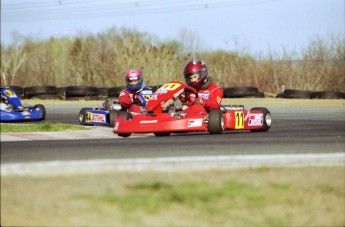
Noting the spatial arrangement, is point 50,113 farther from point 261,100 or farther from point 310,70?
point 310,70

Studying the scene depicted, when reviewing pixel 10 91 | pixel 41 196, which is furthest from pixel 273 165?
pixel 10 91

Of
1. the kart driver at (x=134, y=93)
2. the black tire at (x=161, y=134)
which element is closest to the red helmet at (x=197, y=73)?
the black tire at (x=161, y=134)

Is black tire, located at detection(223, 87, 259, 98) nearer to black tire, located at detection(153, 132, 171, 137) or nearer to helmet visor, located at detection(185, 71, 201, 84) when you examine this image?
helmet visor, located at detection(185, 71, 201, 84)

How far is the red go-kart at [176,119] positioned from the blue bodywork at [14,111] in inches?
163

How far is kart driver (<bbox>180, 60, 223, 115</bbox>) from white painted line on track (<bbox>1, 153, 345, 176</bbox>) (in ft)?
14.1

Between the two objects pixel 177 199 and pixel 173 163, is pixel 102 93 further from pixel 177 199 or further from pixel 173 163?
pixel 177 199

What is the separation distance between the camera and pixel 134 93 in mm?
15602

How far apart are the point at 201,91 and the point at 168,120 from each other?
1440 millimetres

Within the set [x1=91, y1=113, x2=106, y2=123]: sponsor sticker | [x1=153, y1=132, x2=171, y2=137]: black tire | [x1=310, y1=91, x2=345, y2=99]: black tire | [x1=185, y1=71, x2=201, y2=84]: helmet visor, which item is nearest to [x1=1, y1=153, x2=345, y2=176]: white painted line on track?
[x1=153, y1=132, x2=171, y2=137]: black tire

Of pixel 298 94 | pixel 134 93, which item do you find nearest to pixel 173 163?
pixel 134 93

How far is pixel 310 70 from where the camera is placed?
105 ft

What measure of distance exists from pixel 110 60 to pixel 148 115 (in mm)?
21033

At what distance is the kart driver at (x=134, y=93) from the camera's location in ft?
50.7

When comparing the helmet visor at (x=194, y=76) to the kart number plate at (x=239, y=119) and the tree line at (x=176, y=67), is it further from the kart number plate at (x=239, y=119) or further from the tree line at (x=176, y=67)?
the tree line at (x=176, y=67)
